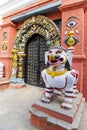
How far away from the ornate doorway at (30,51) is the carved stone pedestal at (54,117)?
7.29 ft

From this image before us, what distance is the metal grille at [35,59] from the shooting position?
424 cm

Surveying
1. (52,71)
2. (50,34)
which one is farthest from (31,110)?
(50,34)

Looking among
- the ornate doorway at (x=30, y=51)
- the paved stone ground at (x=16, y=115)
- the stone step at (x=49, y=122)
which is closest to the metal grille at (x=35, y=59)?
the ornate doorway at (x=30, y=51)

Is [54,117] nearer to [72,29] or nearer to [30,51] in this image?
[72,29]

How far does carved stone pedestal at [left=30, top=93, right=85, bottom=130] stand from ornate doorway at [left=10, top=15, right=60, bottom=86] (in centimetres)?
222

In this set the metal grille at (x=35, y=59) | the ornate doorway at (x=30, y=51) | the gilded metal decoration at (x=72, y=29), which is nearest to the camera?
the gilded metal decoration at (x=72, y=29)

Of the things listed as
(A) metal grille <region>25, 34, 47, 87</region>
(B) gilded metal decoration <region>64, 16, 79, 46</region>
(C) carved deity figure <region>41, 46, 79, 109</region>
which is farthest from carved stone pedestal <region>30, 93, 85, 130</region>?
(A) metal grille <region>25, 34, 47, 87</region>

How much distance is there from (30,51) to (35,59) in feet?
1.47

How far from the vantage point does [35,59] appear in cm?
439

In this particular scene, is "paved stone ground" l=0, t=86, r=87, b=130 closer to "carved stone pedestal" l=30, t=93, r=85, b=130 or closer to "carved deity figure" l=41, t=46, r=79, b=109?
"carved stone pedestal" l=30, t=93, r=85, b=130

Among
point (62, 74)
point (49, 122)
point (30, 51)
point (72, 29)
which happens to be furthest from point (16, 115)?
point (30, 51)

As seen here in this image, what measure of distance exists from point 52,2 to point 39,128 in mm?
3716

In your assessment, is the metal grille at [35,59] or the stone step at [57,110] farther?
the metal grille at [35,59]

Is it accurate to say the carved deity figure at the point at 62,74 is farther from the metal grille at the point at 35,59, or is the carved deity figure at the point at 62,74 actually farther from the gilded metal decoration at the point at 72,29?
the metal grille at the point at 35,59
